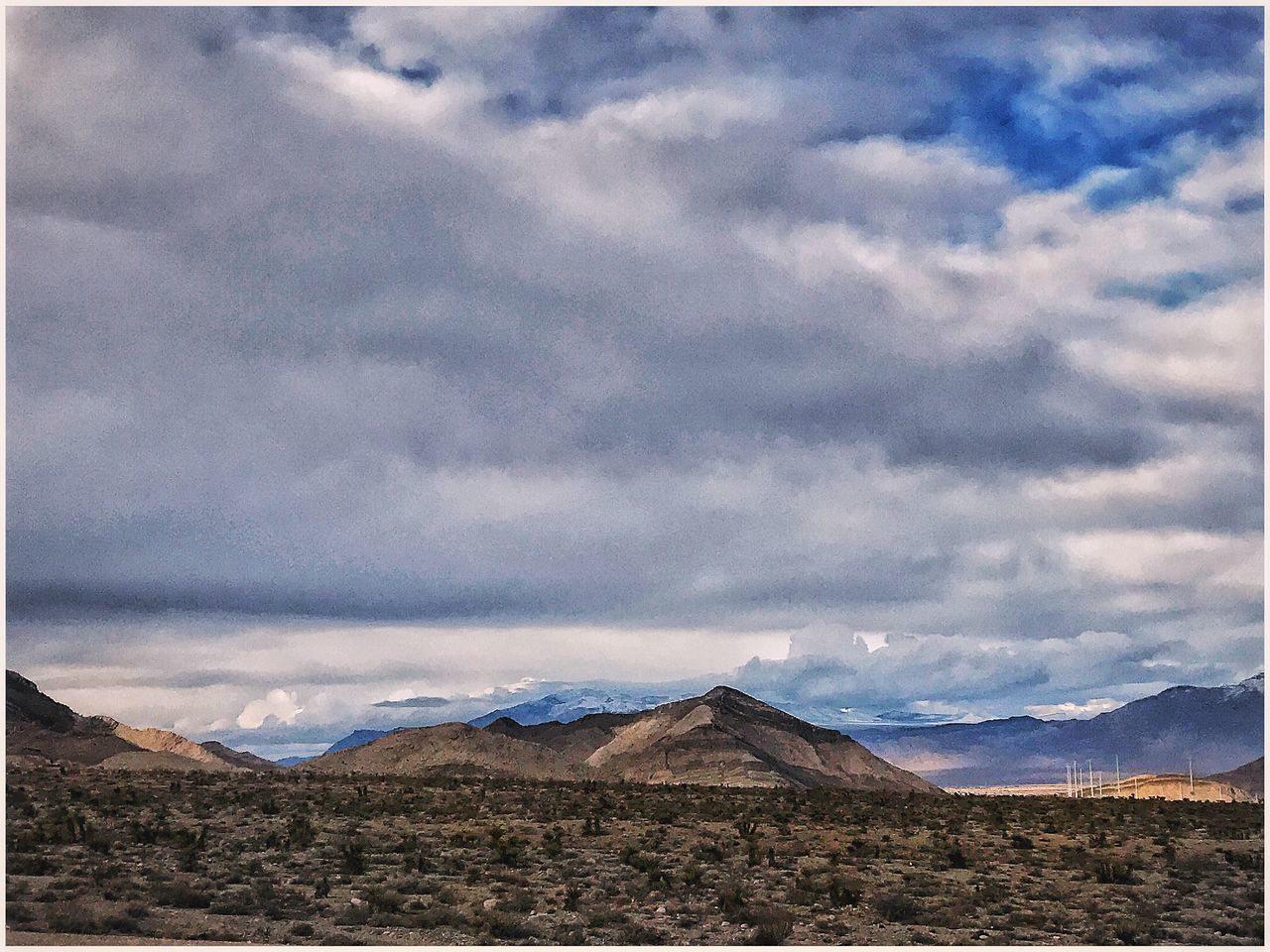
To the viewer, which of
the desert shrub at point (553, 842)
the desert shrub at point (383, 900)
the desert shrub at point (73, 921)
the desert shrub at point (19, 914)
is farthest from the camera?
the desert shrub at point (553, 842)

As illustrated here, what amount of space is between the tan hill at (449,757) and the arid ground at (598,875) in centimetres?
9577

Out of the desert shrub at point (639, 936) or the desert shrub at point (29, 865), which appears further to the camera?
the desert shrub at point (29, 865)

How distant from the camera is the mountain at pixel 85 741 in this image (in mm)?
133125

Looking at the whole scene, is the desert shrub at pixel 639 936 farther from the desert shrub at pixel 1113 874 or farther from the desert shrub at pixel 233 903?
the desert shrub at pixel 1113 874

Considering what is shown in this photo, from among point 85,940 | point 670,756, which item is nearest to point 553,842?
point 85,940

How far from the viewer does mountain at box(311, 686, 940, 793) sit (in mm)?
155875

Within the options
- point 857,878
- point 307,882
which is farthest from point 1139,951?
point 307,882

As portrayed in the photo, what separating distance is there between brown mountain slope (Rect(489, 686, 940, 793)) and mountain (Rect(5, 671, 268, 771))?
162 feet

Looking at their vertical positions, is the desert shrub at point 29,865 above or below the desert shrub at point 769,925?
above

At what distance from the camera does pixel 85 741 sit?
14888cm

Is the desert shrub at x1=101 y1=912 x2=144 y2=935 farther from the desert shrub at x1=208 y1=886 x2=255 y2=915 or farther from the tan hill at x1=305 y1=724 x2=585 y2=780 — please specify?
the tan hill at x1=305 y1=724 x2=585 y2=780

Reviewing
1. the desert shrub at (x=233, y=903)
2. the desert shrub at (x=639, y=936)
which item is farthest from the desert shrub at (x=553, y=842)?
the desert shrub at (x=639, y=936)

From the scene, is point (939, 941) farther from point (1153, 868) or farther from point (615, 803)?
point (615, 803)

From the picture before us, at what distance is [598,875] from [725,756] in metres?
136
